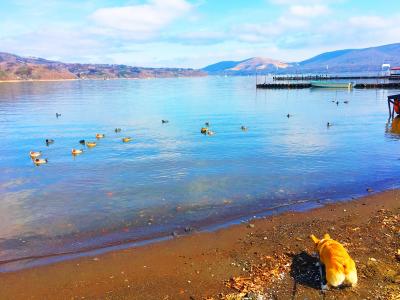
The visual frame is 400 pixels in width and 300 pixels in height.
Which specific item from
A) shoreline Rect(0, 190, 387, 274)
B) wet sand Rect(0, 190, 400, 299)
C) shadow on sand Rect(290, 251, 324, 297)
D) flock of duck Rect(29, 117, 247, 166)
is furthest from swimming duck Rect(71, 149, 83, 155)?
shadow on sand Rect(290, 251, 324, 297)

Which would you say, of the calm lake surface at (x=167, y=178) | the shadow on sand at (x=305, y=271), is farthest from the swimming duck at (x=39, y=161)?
the shadow on sand at (x=305, y=271)

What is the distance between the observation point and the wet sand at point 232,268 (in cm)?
1033

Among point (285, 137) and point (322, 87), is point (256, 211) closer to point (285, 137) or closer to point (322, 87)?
point (285, 137)

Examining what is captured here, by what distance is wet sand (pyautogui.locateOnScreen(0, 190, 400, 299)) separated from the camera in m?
10.3

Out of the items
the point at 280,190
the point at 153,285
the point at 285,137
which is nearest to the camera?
the point at 153,285

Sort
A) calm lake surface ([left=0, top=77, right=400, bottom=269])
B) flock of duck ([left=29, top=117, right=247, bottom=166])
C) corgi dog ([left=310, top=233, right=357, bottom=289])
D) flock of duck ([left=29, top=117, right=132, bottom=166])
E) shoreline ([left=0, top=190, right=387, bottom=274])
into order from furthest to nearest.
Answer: flock of duck ([left=29, top=117, right=247, bottom=166])
flock of duck ([left=29, top=117, right=132, bottom=166])
calm lake surface ([left=0, top=77, right=400, bottom=269])
shoreline ([left=0, top=190, right=387, bottom=274])
corgi dog ([left=310, top=233, right=357, bottom=289])

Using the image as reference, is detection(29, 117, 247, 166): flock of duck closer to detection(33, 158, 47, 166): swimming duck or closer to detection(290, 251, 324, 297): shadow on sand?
detection(33, 158, 47, 166): swimming duck

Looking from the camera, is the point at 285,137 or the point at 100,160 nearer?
the point at 100,160

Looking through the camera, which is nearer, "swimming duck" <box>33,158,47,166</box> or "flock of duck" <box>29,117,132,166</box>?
"swimming duck" <box>33,158,47,166</box>

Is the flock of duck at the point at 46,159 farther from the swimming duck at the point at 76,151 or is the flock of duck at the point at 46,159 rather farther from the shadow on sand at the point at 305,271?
the shadow on sand at the point at 305,271

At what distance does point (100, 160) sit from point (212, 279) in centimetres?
2116

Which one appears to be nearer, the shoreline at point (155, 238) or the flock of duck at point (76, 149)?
the shoreline at point (155, 238)

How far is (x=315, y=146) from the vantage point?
3406 centimetres

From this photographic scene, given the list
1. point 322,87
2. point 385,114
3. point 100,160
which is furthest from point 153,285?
point 322,87
